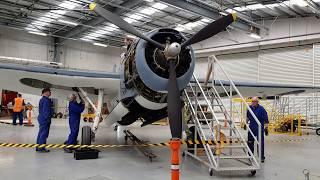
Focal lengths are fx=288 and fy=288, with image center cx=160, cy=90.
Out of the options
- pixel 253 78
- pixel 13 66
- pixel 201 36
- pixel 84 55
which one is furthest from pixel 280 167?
pixel 84 55

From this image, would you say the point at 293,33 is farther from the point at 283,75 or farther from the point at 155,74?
the point at 155,74

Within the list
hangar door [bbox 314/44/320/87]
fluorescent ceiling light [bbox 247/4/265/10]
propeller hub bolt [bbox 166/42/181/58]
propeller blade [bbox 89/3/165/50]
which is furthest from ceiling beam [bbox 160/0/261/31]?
propeller hub bolt [bbox 166/42/181/58]

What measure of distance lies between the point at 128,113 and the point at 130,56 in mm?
1813

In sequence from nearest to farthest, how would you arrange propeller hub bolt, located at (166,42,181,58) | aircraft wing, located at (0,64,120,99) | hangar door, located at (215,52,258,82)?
propeller hub bolt, located at (166,42,181,58) < aircraft wing, located at (0,64,120,99) < hangar door, located at (215,52,258,82)

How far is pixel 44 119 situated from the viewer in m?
8.16

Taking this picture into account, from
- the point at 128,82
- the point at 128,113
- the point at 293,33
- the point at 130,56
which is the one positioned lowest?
the point at 128,113

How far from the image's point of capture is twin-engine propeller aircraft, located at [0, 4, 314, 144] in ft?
16.9

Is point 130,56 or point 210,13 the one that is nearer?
point 130,56

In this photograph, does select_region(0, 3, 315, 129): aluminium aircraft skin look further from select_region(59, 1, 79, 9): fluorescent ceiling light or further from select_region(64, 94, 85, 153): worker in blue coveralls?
select_region(59, 1, 79, 9): fluorescent ceiling light

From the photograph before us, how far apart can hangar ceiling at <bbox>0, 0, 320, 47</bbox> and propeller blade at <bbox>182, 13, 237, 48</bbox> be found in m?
10.0

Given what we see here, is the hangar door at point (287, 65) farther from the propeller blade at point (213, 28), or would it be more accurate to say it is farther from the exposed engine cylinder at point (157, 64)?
the exposed engine cylinder at point (157, 64)

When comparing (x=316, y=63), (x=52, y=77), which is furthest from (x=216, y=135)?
(x=316, y=63)

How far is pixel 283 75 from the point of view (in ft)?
72.0

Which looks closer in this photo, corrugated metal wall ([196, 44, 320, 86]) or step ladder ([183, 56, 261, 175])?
step ladder ([183, 56, 261, 175])
